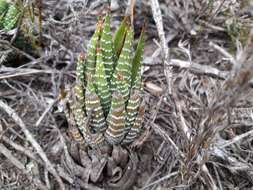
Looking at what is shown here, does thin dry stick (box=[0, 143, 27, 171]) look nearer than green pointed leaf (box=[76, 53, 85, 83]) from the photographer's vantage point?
No

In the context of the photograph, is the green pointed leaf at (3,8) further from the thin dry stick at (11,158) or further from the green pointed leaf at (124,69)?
the green pointed leaf at (124,69)

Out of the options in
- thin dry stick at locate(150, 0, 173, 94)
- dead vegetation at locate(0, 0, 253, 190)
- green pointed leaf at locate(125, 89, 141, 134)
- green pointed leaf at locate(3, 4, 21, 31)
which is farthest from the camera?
green pointed leaf at locate(3, 4, 21, 31)

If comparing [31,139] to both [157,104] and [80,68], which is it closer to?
[80,68]

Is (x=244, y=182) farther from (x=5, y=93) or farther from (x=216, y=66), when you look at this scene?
(x=5, y=93)

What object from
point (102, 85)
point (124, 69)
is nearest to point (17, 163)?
point (102, 85)

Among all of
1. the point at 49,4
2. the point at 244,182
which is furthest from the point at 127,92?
the point at 49,4

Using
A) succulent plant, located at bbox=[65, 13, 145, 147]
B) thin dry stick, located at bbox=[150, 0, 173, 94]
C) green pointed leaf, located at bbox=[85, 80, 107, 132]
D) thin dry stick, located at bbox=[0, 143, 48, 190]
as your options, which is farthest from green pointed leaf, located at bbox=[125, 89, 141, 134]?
thin dry stick, located at bbox=[0, 143, 48, 190]

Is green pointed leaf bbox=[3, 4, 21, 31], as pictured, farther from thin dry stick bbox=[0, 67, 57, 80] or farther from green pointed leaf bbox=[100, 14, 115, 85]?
green pointed leaf bbox=[100, 14, 115, 85]
